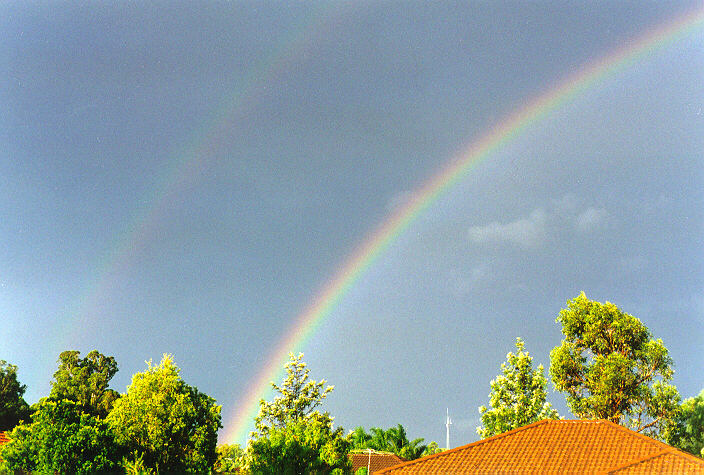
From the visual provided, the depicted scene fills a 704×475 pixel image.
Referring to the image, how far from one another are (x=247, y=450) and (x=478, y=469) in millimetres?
21358

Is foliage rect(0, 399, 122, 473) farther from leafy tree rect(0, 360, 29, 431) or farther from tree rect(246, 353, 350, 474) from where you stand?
leafy tree rect(0, 360, 29, 431)

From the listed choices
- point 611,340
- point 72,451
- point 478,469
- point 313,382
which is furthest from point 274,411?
point 611,340

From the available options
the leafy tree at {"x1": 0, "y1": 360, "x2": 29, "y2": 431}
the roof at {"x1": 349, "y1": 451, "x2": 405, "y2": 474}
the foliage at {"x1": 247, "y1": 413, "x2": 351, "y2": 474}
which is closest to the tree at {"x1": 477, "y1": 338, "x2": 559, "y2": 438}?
the foliage at {"x1": 247, "y1": 413, "x2": 351, "y2": 474}

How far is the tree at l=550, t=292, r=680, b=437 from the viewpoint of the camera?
44.5 meters

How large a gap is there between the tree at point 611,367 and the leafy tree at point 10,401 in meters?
56.7

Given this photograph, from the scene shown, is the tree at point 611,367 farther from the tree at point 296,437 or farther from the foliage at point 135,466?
the foliage at point 135,466

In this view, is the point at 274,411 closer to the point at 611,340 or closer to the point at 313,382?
the point at 313,382

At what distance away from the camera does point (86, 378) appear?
257 ft

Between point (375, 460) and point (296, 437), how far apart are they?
3147 cm

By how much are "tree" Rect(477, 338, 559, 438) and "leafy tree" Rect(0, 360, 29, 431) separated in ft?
169

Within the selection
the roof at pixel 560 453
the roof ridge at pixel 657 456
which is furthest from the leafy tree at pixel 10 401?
the roof ridge at pixel 657 456

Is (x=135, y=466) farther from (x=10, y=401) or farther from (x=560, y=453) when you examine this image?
(x=10, y=401)

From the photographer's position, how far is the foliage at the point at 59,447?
32062 mm

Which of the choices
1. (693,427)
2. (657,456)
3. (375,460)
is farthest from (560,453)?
(375,460)
